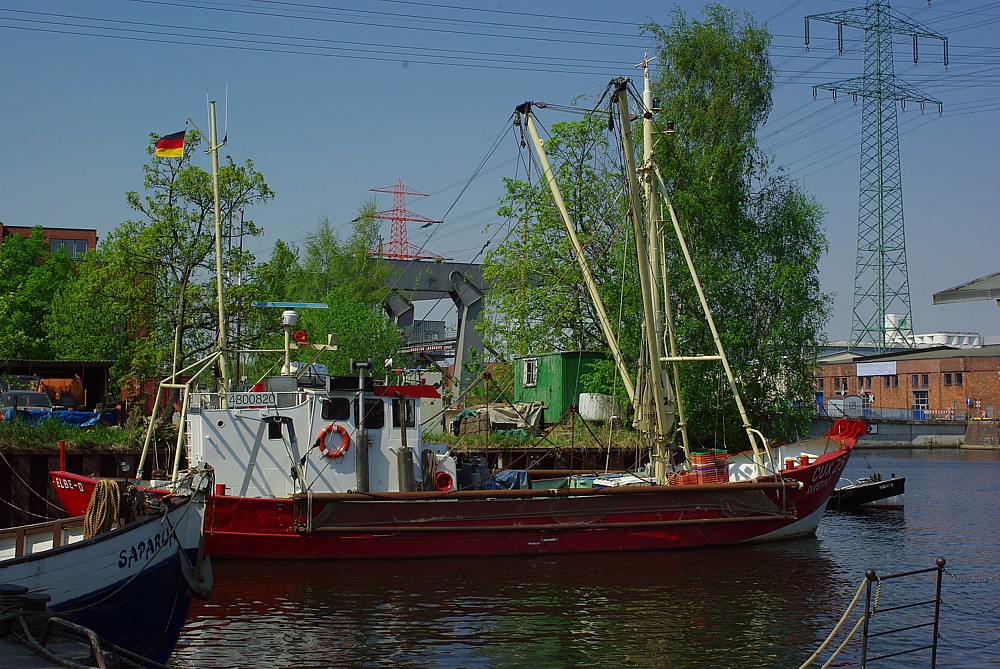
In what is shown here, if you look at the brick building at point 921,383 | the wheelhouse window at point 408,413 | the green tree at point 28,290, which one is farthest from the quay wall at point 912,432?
the wheelhouse window at point 408,413

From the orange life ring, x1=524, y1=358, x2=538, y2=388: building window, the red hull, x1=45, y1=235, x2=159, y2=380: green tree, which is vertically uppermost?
x1=45, y1=235, x2=159, y2=380: green tree

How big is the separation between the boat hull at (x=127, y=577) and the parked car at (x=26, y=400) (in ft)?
56.8

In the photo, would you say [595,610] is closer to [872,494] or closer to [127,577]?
[127,577]

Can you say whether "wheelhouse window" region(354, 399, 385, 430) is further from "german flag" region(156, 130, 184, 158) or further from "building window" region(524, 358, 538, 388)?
"building window" region(524, 358, 538, 388)

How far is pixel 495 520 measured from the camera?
19.3 m

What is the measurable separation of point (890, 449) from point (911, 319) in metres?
27.7

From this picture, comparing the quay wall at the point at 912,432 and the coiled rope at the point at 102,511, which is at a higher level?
the coiled rope at the point at 102,511

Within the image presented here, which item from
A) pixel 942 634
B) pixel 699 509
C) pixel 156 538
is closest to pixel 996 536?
pixel 699 509

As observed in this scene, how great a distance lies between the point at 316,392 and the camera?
62.4 feet

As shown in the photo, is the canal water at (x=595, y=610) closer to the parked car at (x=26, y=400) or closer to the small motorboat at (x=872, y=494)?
the small motorboat at (x=872, y=494)

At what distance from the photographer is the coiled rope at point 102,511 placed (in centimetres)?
1177

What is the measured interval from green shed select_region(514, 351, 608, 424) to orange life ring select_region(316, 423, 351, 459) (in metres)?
15.7

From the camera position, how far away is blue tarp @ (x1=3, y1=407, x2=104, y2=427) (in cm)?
2519

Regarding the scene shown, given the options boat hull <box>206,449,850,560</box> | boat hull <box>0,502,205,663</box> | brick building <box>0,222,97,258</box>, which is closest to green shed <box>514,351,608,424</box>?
boat hull <box>206,449,850,560</box>
